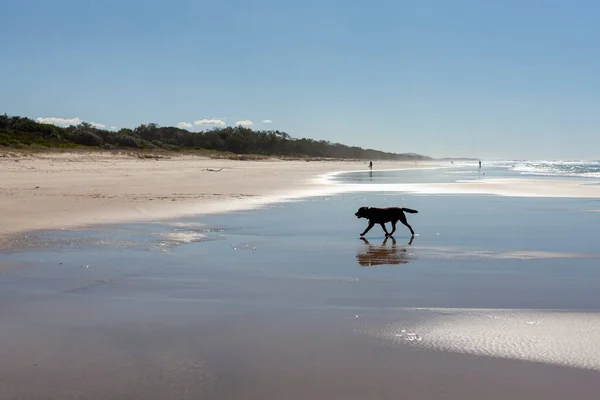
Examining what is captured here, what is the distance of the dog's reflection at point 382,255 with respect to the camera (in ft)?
29.9

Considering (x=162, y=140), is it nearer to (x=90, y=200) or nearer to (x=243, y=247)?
(x=90, y=200)

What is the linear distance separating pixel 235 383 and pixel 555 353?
2.47 m

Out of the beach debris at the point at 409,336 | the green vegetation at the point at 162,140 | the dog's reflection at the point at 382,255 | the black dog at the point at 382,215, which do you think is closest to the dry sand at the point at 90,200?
the black dog at the point at 382,215

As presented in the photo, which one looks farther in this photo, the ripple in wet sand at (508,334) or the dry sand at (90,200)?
the dry sand at (90,200)

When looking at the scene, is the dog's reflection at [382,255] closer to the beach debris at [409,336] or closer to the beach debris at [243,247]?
the beach debris at [243,247]

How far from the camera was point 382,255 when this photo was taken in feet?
32.1

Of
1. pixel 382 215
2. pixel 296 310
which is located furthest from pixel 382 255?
pixel 296 310

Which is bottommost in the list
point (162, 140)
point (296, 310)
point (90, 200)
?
point (296, 310)

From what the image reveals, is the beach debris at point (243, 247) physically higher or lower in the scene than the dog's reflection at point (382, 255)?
higher

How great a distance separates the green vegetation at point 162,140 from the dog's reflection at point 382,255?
1505 inches

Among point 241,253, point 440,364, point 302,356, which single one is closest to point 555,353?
point 440,364

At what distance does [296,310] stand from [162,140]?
3495 inches

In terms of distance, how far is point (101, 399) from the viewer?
3.84m

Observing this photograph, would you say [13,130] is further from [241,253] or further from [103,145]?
[241,253]
